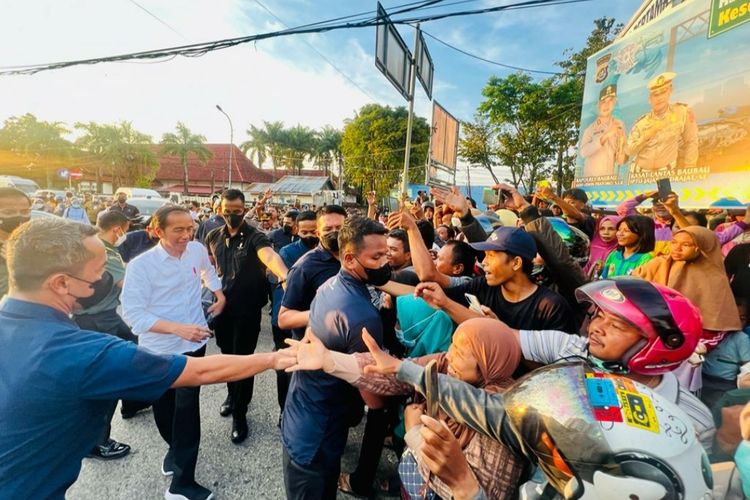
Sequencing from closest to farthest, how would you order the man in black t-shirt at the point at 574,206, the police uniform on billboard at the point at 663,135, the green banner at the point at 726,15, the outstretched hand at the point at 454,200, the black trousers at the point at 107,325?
the black trousers at the point at 107,325 < the outstretched hand at the point at 454,200 < the man in black t-shirt at the point at 574,206 < the green banner at the point at 726,15 < the police uniform on billboard at the point at 663,135

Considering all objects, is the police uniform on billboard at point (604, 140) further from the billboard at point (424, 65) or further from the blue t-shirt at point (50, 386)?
the blue t-shirt at point (50, 386)

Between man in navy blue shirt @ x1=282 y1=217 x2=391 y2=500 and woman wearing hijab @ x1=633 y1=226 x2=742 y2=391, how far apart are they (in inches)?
101

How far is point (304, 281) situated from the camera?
2.60 metres

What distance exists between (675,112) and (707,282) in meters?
8.94

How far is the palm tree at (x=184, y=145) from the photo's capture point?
43.1 metres

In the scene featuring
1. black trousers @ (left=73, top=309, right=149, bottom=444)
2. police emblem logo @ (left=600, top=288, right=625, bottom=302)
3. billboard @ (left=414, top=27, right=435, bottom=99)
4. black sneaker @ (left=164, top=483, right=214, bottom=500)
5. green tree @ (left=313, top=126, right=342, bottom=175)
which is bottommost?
black sneaker @ (left=164, top=483, right=214, bottom=500)

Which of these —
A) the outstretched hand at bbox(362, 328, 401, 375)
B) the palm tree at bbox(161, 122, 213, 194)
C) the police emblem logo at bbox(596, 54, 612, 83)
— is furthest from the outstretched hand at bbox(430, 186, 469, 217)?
the palm tree at bbox(161, 122, 213, 194)

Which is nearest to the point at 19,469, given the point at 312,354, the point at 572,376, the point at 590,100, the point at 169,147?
the point at 312,354

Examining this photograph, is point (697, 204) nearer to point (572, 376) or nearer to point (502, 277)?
point (502, 277)

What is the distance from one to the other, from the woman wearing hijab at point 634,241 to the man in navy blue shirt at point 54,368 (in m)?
3.72

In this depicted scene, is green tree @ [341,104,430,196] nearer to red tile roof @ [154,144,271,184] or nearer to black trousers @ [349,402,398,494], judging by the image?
red tile roof @ [154,144,271,184]

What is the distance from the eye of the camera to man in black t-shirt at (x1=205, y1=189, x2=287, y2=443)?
342 centimetres

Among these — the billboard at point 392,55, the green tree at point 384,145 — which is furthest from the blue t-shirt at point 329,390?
the green tree at point 384,145

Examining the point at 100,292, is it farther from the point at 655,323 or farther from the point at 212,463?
the point at 655,323
